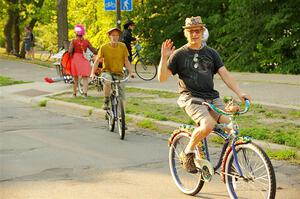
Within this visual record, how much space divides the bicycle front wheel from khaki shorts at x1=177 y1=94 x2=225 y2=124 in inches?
20.6

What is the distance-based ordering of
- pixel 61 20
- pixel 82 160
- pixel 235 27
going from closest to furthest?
pixel 82 160
pixel 235 27
pixel 61 20

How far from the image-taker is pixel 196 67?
18.9 feet

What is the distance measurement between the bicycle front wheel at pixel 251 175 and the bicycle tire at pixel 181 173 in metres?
0.56

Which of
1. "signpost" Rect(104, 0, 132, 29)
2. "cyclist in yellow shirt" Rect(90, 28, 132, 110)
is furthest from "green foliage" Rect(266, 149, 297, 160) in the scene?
"signpost" Rect(104, 0, 132, 29)

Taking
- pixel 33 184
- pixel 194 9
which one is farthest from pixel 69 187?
pixel 194 9

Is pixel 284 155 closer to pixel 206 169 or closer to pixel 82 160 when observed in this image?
pixel 206 169

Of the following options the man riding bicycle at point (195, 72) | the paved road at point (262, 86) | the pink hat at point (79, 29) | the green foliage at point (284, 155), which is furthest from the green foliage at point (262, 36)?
the man riding bicycle at point (195, 72)

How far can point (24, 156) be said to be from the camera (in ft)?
26.7

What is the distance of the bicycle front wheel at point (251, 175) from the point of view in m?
4.97

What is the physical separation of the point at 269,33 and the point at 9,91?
844cm

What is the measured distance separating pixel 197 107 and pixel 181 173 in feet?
3.39

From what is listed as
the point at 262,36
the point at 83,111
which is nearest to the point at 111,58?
the point at 83,111

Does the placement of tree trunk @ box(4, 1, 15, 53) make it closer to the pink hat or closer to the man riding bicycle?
the pink hat

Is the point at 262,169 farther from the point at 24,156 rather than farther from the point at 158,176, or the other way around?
the point at 24,156
